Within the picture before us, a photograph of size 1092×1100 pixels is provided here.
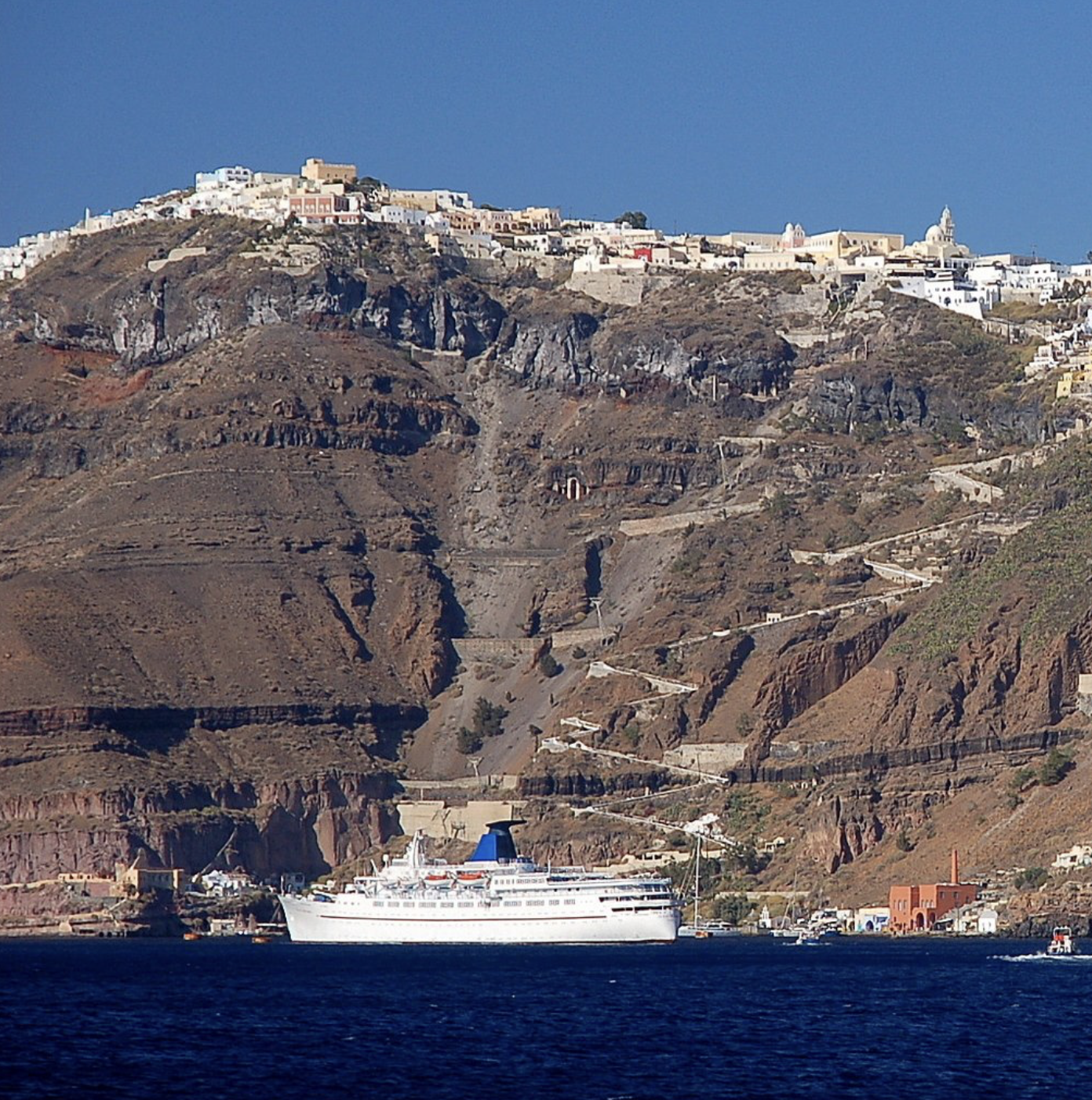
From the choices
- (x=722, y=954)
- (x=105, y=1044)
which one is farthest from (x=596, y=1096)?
(x=722, y=954)

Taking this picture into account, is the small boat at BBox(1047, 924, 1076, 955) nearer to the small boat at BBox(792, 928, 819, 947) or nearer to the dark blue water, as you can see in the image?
the dark blue water

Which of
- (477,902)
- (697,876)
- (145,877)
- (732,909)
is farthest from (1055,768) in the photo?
(145,877)

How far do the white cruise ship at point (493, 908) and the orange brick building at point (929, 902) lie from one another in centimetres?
1031

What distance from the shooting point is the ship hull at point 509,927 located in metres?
163

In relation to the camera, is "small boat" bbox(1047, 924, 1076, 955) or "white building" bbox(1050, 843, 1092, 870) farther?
"white building" bbox(1050, 843, 1092, 870)

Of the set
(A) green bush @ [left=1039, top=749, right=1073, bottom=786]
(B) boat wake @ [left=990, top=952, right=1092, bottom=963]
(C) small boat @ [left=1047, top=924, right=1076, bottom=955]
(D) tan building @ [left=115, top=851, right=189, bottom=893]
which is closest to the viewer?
(B) boat wake @ [left=990, top=952, right=1092, bottom=963]

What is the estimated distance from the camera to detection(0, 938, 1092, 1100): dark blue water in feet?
314

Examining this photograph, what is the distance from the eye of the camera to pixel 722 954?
156m

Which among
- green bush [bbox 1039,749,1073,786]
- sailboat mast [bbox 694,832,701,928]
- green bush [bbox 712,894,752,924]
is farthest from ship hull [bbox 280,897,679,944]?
green bush [bbox 1039,749,1073,786]

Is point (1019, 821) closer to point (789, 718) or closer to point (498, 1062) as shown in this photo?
point (789, 718)

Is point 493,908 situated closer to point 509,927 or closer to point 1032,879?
point 509,927

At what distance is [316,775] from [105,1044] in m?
91.1

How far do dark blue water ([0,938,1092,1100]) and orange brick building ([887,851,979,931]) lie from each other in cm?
A: 829

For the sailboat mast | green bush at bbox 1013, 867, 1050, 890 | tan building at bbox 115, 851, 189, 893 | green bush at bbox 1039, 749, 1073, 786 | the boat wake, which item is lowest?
the boat wake
